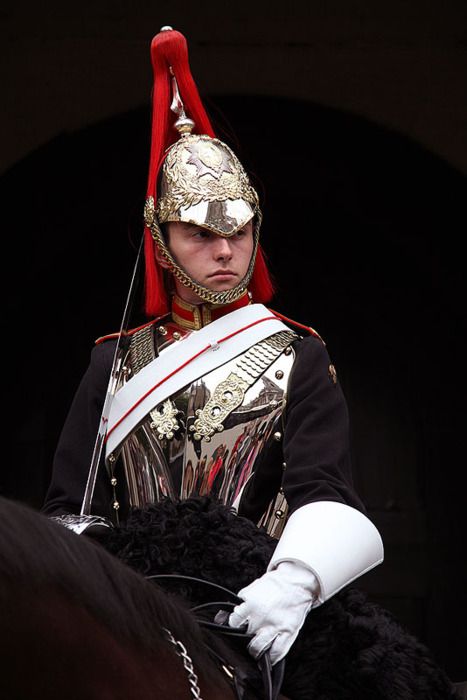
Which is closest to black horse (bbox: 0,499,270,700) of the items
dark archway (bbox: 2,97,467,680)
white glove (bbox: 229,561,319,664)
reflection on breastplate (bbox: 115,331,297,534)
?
white glove (bbox: 229,561,319,664)

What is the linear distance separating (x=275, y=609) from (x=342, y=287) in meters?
3.16

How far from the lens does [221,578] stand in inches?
85.3

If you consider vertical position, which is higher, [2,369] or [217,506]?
[217,506]

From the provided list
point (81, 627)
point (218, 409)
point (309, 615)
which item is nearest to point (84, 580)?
point (81, 627)

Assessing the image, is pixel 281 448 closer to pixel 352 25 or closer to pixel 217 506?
pixel 217 506

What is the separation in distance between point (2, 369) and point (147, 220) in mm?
2463

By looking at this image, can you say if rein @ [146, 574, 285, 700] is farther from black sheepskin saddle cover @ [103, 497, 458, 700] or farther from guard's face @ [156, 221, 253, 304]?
guard's face @ [156, 221, 253, 304]

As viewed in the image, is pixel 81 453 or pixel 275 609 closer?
pixel 275 609

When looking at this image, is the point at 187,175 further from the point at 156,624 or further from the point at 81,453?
the point at 156,624

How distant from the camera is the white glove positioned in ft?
6.78

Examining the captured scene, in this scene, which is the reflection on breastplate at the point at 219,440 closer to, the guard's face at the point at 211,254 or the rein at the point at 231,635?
the guard's face at the point at 211,254

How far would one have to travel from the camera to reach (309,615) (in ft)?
7.20

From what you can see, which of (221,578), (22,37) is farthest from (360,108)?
(221,578)

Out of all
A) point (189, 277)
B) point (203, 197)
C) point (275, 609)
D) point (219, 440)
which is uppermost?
point (203, 197)
